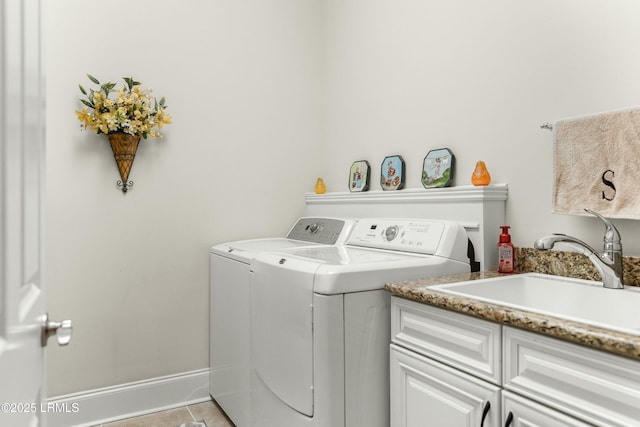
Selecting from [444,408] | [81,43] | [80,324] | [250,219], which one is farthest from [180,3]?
[444,408]

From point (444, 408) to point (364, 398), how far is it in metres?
0.31

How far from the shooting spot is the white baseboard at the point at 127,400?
2.20m

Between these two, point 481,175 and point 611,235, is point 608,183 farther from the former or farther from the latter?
point 481,175

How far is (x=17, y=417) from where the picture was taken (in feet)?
1.81

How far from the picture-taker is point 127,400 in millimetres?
2348

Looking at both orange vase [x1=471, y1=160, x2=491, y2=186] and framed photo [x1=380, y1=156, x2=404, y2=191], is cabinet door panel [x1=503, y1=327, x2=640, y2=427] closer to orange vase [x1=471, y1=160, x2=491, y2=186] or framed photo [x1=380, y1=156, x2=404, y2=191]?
orange vase [x1=471, y1=160, x2=491, y2=186]

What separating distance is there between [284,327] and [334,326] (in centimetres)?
28

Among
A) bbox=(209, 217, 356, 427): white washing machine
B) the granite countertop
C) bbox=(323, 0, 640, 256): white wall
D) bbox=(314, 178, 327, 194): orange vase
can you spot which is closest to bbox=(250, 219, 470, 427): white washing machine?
the granite countertop

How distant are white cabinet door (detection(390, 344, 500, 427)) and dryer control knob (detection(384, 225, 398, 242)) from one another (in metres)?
0.59

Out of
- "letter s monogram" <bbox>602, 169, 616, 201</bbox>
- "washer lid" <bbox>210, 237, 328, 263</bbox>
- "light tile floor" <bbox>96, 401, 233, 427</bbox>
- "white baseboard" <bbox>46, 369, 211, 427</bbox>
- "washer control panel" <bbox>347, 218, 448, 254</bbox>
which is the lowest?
"light tile floor" <bbox>96, 401, 233, 427</bbox>

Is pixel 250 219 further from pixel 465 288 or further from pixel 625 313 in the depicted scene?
pixel 625 313

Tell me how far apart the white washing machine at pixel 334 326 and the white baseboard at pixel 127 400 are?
855 mm

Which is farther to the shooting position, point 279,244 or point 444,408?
point 279,244

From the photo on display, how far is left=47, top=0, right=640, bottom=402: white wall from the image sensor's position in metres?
1.73
